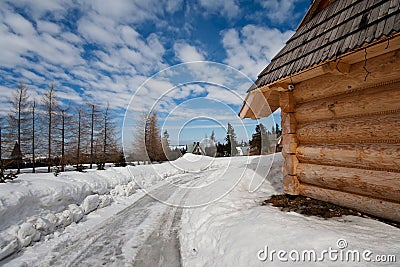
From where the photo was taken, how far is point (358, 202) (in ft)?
11.3

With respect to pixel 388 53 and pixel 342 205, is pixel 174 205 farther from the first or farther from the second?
pixel 388 53

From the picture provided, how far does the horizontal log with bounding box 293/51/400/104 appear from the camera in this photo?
9.84ft

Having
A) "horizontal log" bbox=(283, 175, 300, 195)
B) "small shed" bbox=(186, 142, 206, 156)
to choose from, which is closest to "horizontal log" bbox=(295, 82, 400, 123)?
"horizontal log" bbox=(283, 175, 300, 195)

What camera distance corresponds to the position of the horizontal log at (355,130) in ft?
10.0

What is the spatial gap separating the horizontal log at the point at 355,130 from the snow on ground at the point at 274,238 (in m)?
1.30

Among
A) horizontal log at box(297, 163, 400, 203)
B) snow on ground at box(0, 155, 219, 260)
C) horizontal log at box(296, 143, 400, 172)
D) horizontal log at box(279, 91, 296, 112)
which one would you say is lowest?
snow on ground at box(0, 155, 219, 260)

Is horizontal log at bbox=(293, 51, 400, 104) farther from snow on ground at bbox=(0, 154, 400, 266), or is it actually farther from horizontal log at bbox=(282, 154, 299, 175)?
snow on ground at bbox=(0, 154, 400, 266)

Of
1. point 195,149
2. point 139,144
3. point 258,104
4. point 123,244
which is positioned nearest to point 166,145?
point 139,144

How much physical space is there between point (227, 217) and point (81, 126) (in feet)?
70.0

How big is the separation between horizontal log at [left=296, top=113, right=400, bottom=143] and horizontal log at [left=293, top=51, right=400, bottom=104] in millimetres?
553

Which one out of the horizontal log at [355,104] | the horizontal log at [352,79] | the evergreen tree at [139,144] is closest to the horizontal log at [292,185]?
the horizontal log at [355,104]

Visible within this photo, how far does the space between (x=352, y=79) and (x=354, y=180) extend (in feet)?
5.71

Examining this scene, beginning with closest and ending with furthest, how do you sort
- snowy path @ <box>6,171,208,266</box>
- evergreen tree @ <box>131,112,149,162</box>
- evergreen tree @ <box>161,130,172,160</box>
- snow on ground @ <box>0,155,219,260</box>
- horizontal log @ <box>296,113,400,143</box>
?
1. horizontal log @ <box>296,113,400,143</box>
2. snowy path @ <box>6,171,208,266</box>
3. snow on ground @ <box>0,155,219,260</box>
4. evergreen tree @ <box>161,130,172,160</box>
5. evergreen tree @ <box>131,112,149,162</box>

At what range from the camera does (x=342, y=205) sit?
3.74 meters
